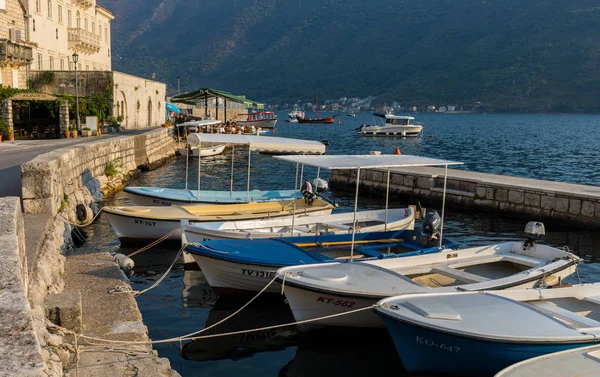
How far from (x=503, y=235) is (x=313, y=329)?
10258 mm

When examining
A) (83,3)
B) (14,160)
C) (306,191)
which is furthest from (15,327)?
(83,3)

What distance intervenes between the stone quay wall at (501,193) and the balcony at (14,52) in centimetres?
2027

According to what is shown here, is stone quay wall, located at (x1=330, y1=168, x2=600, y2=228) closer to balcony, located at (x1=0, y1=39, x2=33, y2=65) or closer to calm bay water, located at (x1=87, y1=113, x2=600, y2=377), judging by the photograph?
calm bay water, located at (x1=87, y1=113, x2=600, y2=377)

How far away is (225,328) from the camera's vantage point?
1013cm

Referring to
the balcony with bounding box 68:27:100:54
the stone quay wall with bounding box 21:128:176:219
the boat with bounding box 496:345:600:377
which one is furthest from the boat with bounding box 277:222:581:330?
the balcony with bounding box 68:27:100:54

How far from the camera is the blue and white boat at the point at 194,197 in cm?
1769

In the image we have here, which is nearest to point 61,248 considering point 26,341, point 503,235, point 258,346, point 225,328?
point 225,328

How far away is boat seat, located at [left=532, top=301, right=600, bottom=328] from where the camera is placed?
807 cm

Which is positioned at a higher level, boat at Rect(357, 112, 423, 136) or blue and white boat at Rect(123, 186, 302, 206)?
boat at Rect(357, 112, 423, 136)

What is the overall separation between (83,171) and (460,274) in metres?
13.6

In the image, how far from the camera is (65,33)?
46.5 metres

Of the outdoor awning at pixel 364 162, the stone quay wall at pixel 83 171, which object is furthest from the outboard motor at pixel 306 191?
the stone quay wall at pixel 83 171

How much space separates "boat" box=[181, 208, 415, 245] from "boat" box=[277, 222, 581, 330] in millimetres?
2816

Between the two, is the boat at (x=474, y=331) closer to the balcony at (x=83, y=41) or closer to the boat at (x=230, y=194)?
the boat at (x=230, y=194)
